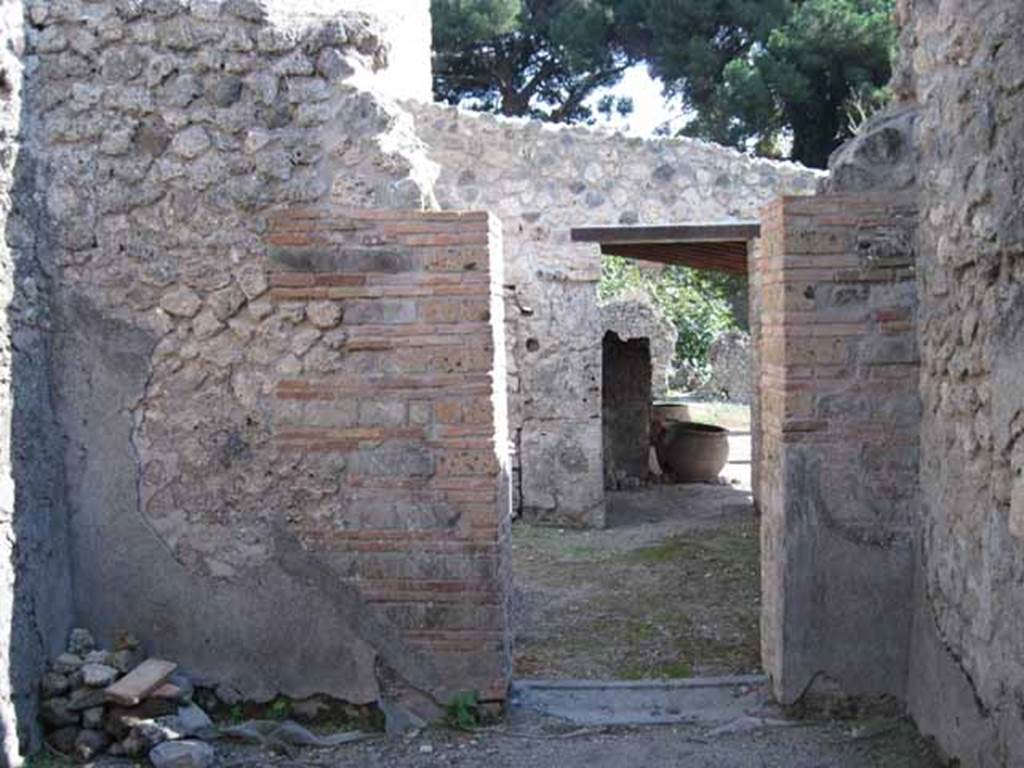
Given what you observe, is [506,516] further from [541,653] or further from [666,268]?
[666,268]

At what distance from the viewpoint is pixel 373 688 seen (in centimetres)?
439

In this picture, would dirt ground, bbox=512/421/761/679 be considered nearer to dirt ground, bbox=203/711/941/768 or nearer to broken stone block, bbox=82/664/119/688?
dirt ground, bbox=203/711/941/768

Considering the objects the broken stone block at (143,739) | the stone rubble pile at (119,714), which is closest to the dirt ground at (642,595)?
the stone rubble pile at (119,714)

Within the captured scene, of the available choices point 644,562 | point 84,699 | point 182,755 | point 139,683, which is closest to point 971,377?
point 182,755

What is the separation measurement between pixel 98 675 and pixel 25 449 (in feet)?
2.92

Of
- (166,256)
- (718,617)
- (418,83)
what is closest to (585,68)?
(418,83)

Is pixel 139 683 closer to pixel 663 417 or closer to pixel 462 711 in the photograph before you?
pixel 462 711

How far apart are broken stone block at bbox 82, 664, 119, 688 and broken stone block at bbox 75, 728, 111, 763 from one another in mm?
167

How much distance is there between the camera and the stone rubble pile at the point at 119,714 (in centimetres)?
398

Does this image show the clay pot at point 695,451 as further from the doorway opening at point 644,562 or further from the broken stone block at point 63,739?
the broken stone block at point 63,739

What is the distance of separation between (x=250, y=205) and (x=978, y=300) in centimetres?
269

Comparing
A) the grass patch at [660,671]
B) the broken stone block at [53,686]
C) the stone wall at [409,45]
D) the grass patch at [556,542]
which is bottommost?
the grass patch at [660,671]

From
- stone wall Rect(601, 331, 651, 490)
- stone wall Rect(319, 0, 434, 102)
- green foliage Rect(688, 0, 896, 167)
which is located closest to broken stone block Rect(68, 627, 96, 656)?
stone wall Rect(319, 0, 434, 102)

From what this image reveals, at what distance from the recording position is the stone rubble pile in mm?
3984
